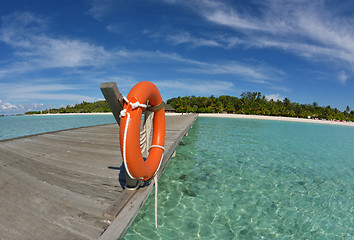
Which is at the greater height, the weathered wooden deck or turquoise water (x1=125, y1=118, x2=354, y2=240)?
the weathered wooden deck

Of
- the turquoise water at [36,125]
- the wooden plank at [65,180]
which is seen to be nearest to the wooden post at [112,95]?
the wooden plank at [65,180]

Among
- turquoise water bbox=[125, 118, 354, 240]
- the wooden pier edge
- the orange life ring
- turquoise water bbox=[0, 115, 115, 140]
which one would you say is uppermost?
the orange life ring

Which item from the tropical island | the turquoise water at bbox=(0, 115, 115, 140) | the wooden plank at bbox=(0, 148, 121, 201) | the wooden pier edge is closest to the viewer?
the wooden pier edge

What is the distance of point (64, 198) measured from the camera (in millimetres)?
2322

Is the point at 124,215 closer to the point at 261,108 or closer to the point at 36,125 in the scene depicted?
the point at 36,125

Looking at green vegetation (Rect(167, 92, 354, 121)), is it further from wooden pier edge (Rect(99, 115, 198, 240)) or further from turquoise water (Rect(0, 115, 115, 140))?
wooden pier edge (Rect(99, 115, 198, 240))

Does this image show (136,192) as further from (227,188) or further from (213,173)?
(213,173)

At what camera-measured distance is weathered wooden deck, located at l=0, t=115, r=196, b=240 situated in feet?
5.90

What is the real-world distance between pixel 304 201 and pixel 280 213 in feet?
3.25

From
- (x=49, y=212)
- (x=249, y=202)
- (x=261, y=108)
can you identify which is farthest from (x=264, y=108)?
(x=49, y=212)

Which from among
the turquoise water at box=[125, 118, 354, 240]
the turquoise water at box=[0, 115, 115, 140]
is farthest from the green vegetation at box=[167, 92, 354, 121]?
the turquoise water at box=[125, 118, 354, 240]

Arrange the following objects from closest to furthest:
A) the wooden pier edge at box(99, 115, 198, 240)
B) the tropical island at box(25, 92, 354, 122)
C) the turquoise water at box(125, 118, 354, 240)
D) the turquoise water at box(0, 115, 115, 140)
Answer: the wooden pier edge at box(99, 115, 198, 240) < the turquoise water at box(125, 118, 354, 240) < the turquoise water at box(0, 115, 115, 140) < the tropical island at box(25, 92, 354, 122)

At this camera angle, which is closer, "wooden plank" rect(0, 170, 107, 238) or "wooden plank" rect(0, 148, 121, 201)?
"wooden plank" rect(0, 170, 107, 238)

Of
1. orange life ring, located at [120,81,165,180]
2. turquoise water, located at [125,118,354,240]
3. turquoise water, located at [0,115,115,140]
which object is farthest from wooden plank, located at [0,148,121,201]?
turquoise water, located at [0,115,115,140]
